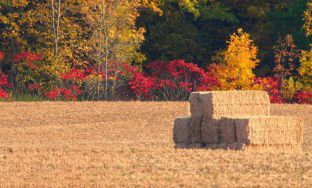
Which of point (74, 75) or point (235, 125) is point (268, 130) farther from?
point (74, 75)

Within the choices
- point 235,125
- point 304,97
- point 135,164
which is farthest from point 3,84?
point 135,164

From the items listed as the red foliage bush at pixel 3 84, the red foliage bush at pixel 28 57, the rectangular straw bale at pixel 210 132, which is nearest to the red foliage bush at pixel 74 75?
the red foliage bush at pixel 28 57

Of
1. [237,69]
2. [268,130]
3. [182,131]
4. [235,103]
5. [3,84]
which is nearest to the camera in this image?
[268,130]

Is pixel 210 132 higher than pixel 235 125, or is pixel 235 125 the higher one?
pixel 235 125

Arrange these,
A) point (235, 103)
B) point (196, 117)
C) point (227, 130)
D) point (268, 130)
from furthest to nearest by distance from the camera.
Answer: point (235, 103)
point (196, 117)
point (227, 130)
point (268, 130)

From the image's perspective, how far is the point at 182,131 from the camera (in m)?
24.2

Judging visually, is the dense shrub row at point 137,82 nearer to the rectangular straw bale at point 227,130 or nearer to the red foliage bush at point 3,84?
the red foliage bush at point 3,84

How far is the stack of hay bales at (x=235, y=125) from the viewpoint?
22875mm

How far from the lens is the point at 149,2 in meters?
47.6

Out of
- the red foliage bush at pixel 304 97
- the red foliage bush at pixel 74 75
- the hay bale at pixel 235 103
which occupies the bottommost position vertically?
the red foliage bush at pixel 304 97

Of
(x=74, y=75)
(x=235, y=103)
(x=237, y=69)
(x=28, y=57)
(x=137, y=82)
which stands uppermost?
(x=235, y=103)

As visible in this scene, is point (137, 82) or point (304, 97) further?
point (304, 97)

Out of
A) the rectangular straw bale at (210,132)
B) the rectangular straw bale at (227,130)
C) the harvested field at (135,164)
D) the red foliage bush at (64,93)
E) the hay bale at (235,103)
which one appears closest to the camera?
the harvested field at (135,164)

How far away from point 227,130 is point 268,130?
35.0 inches
